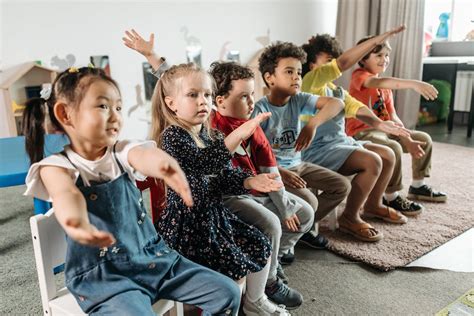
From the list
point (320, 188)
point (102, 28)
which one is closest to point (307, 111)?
point (320, 188)

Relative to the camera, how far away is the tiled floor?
11.8ft

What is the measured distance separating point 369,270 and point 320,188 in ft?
1.20

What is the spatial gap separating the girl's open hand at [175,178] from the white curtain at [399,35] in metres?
3.67

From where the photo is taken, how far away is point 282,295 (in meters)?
1.34

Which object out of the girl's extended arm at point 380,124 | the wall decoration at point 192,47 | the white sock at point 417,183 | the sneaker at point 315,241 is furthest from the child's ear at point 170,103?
the wall decoration at point 192,47

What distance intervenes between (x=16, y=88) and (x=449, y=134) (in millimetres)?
3584

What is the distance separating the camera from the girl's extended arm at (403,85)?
6.23 feet

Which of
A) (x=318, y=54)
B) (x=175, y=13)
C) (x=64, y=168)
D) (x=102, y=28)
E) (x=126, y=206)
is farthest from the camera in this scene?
(x=175, y=13)

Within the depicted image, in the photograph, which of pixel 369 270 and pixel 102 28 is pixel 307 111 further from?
pixel 102 28

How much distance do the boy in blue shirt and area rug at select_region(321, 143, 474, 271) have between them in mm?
240

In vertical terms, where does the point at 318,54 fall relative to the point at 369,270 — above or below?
above

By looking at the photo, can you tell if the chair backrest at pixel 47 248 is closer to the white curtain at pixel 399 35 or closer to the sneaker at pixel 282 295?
the sneaker at pixel 282 295

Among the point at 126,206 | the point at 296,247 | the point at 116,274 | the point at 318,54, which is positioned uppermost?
the point at 318,54

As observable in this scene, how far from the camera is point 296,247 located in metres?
1.79
